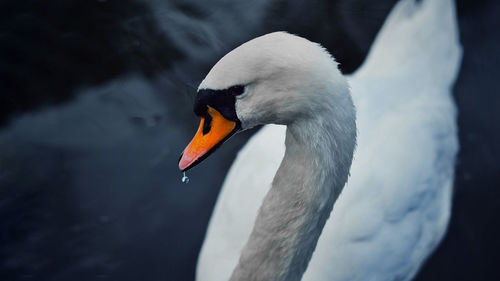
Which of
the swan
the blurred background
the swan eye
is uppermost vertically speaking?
the swan eye

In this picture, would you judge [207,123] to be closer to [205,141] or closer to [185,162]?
[205,141]

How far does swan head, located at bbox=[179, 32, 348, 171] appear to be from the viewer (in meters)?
2.52

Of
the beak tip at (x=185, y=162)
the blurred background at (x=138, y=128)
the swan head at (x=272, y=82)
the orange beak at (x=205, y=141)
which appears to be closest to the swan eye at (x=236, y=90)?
the swan head at (x=272, y=82)

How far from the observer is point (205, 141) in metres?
2.84

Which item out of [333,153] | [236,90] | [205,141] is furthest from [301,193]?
[236,90]

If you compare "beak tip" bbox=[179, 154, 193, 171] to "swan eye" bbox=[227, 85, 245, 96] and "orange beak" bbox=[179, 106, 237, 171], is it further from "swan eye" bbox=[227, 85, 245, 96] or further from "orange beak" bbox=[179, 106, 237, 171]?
"swan eye" bbox=[227, 85, 245, 96]

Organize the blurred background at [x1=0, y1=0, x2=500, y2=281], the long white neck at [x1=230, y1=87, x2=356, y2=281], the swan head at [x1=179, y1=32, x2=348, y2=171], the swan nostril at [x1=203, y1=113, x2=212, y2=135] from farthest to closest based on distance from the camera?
the blurred background at [x1=0, y1=0, x2=500, y2=281]
the swan nostril at [x1=203, y1=113, x2=212, y2=135]
the long white neck at [x1=230, y1=87, x2=356, y2=281]
the swan head at [x1=179, y1=32, x2=348, y2=171]

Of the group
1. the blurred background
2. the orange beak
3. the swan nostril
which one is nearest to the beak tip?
the orange beak

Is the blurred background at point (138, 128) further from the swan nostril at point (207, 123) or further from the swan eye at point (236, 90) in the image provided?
the swan eye at point (236, 90)

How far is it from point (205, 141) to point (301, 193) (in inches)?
18.3

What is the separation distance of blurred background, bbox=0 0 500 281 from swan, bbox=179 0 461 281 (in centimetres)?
47

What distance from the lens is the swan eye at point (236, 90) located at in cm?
259

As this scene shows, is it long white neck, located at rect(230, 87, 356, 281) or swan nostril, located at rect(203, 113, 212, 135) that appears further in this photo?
swan nostril, located at rect(203, 113, 212, 135)

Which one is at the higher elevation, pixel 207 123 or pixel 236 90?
pixel 236 90
